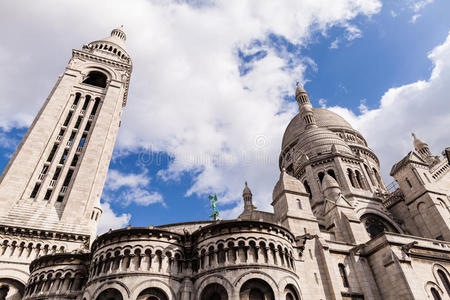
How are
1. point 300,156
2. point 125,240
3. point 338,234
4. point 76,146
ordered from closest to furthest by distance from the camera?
1. point 125,240
2. point 338,234
3. point 76,146
4. point 300,156

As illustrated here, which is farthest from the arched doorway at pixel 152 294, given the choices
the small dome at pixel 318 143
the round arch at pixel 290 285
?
the small dome at pixel 318 143

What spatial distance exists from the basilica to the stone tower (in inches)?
4.6

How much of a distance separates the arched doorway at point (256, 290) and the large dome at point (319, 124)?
37.9 meters

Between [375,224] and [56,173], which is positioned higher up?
[56,173]

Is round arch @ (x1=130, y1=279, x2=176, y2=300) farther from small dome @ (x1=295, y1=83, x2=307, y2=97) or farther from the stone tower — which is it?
small dome @ (x1=295, y1=83, x2=307, y2=97)

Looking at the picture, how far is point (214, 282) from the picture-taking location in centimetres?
1934

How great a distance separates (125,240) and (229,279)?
7.65 meters

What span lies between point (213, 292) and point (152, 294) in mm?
3915

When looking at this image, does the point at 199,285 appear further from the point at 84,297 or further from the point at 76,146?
the point at 76,146

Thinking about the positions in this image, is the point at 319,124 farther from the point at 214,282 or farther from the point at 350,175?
the point at 214,282

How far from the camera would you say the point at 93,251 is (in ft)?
73.1

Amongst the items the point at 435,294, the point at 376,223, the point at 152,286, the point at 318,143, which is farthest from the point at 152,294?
the point at 318,143

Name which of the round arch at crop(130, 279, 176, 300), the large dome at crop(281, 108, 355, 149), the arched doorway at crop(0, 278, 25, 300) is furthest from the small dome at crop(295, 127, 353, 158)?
the arched doorway at crop(0, 278, 25, 300)

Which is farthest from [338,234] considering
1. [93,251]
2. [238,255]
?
[93,251]
